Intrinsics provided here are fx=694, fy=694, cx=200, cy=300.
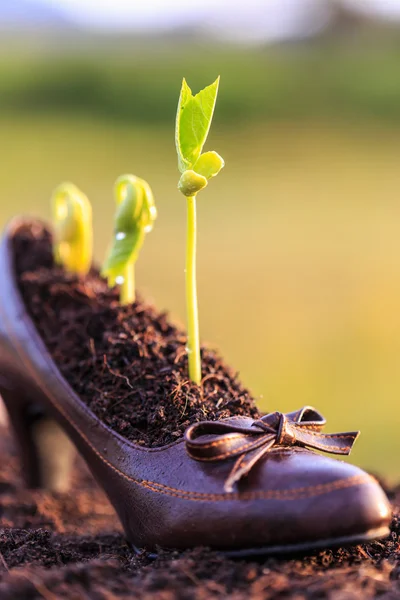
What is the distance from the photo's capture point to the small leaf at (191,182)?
1180 mm

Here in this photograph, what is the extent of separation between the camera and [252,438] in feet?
3.59

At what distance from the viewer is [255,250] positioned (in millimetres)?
8172

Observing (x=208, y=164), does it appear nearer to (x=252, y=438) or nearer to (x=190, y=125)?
(x=190, y=125)

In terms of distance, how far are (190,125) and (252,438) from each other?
0.56m

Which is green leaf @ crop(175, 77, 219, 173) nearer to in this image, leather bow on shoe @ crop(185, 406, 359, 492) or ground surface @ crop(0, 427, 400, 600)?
leather bow on shoe @ crop(185, 406, 359, 492)

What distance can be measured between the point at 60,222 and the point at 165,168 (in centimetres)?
1098

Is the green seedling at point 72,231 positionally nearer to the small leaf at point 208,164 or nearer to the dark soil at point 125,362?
the dark soil at point 125,362

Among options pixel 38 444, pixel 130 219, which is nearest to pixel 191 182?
pixel 130 219

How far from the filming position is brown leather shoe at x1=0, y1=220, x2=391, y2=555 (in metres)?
1.00

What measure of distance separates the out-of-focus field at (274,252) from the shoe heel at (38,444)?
597 mm

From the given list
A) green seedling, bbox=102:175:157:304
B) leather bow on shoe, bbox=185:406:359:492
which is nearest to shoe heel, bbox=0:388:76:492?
green seedling, bbox=102:175:157:304

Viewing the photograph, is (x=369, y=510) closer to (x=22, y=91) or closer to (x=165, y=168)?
(x=165, y=168)

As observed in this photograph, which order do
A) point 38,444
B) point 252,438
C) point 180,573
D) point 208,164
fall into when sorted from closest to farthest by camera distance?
point 180,573 < point 252,438 < point 208,164 < point 38,444

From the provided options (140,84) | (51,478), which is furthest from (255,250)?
(140,84)
